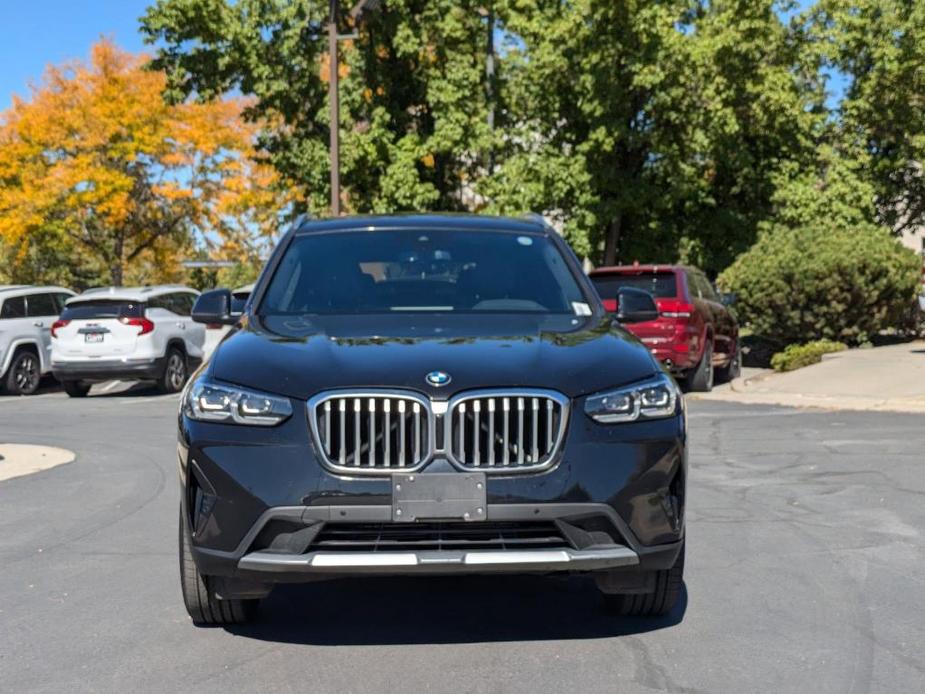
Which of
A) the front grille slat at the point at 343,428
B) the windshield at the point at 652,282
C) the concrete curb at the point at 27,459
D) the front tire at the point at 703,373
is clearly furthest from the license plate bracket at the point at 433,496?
the front tire at the point at 703,373

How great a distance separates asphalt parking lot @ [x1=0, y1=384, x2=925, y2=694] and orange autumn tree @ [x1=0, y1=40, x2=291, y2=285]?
28908 mm

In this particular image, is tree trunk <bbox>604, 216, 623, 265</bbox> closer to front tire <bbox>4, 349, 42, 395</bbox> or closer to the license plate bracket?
front tire <bbox>4, 349, 42, 395</bbox>

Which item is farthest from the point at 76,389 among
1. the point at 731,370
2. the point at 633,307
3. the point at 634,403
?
the point at 634,403

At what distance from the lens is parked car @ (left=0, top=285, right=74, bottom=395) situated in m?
19.3

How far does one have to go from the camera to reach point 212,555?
14.6 ft

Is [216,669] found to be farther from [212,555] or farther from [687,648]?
[687,648]

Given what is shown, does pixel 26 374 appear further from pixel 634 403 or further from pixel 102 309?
pixel 634 403

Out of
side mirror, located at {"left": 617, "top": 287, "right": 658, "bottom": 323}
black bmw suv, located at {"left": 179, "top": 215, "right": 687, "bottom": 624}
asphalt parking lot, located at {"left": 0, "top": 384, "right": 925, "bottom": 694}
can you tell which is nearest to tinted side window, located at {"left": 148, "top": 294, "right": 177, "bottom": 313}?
asphalt parking lot, located at {"left": 0, "top": 384, "right": 925, "bottom": 694}

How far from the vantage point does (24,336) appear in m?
19.6

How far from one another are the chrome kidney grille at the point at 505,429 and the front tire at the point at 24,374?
652 inches

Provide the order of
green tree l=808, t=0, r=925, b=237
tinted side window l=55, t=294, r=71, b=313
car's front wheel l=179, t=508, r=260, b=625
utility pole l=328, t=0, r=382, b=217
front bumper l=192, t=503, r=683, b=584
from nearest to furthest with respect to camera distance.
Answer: front bumper l=192, t=503, r=683, b=584 → car's front wheel l=179, t=508, r=260, b=625 → tinted side window l=55, t=294, r=71, b=313 → utility pole l=328, t=0, r=382, b=217 → green tree l=808, t=0, r=925, b=237

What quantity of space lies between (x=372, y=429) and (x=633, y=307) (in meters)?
2.41

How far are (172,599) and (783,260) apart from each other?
662 inches

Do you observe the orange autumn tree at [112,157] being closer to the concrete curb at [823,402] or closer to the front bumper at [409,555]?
the concrete curb at [823,402]
